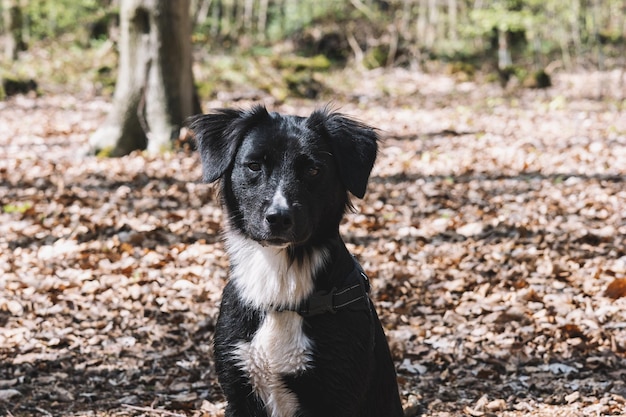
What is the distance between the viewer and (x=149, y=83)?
454 inches

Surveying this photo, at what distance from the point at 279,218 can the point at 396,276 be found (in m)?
3.77

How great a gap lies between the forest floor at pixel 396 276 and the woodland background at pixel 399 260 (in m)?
0.02

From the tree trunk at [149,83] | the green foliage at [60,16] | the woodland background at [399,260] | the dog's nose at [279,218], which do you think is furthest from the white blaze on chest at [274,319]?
the green foliage at [60,16]

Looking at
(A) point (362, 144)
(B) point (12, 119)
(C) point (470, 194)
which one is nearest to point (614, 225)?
(C) point (470, 194)

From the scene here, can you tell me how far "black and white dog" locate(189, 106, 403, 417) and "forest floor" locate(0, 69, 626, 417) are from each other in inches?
51.4

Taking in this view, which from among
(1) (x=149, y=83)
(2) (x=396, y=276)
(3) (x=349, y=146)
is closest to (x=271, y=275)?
(3) (x=349, y=146)

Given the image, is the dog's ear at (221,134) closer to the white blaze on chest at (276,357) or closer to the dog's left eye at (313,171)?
the dog's left eye at (313,171)

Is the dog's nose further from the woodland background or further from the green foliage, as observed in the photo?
the green foliage

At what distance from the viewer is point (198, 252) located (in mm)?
7180

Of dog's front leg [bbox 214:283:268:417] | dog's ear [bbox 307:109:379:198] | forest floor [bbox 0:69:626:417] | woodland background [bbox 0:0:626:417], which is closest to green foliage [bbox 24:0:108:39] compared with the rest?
woodland background [bbox 0:0:626:417]

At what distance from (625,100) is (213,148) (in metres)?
16.1

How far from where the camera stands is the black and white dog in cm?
312

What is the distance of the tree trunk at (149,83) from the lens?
1129 centimetres

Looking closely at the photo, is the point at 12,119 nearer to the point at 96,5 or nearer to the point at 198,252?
the point at 198,252
